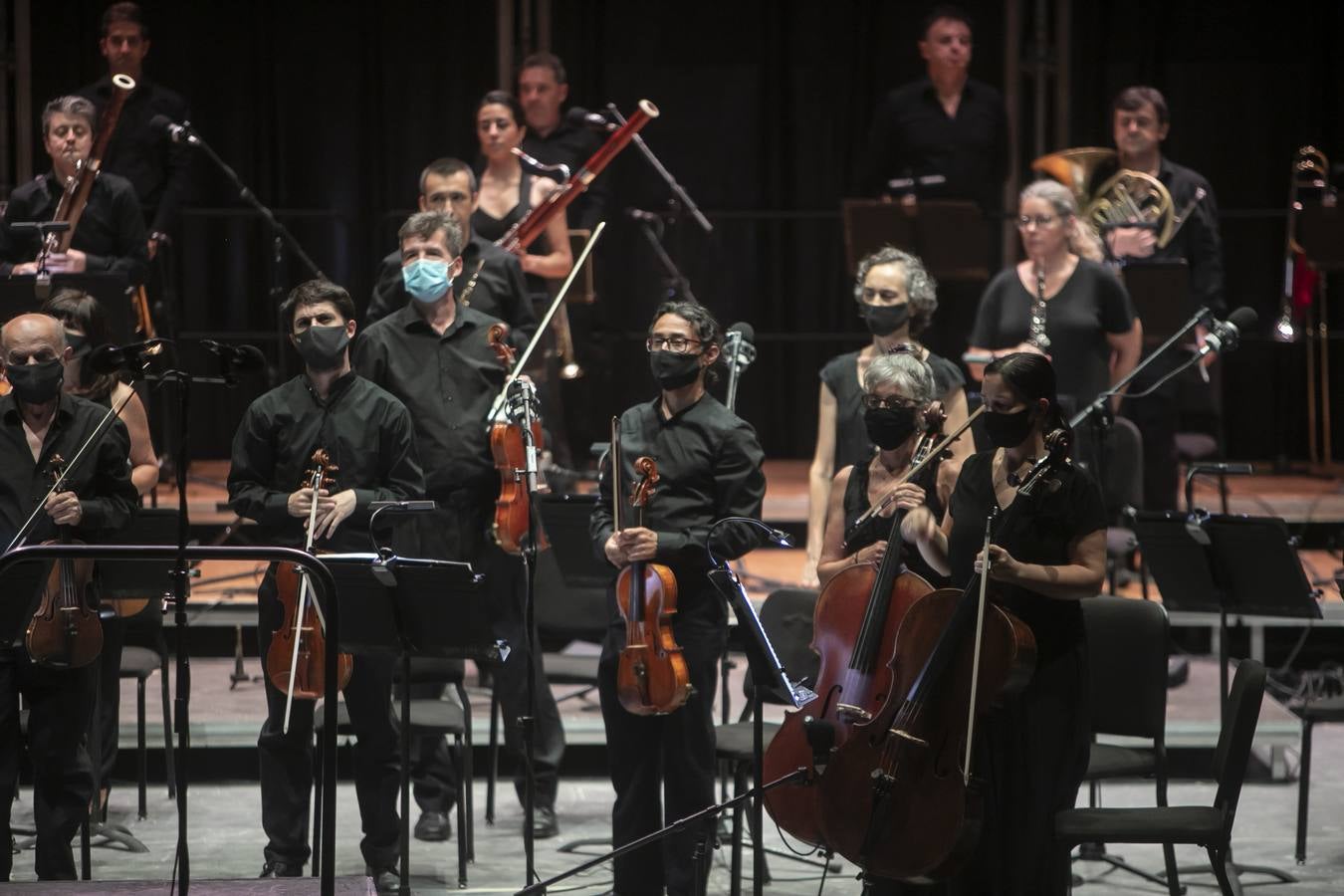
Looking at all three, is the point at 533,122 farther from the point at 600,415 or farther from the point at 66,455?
the point at 66,455

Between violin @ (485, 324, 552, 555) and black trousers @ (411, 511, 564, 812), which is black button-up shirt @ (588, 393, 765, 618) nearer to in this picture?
violin @ (485, 324, 552, 555)

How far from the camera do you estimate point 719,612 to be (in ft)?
16.0

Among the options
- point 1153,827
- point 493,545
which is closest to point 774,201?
point 493,545

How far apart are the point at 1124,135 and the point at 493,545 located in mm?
3471

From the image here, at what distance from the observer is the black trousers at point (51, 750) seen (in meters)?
4.79

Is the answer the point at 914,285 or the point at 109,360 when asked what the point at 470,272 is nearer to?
the point at 914,285

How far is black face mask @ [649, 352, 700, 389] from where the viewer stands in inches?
192

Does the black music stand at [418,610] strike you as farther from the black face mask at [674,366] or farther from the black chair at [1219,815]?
the black chair at [1219,815]

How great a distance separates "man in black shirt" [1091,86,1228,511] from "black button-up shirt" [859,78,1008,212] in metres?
0.47

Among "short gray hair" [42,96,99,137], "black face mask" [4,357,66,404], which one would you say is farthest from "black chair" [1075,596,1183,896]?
"short gray hair" [42,96,99,137]

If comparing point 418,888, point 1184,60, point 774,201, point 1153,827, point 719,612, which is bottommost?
point 418,888

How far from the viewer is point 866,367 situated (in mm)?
5336

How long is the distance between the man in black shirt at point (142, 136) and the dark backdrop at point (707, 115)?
203 cm

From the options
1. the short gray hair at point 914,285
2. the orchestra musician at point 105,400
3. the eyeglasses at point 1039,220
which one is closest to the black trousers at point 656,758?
the short gray hair at point 914,285
